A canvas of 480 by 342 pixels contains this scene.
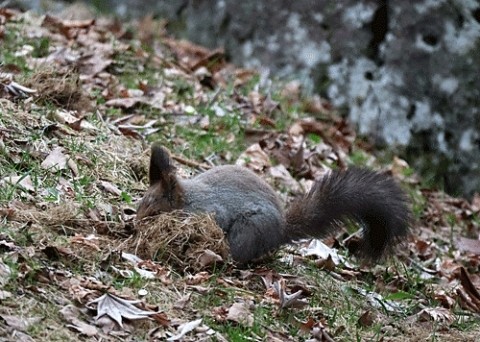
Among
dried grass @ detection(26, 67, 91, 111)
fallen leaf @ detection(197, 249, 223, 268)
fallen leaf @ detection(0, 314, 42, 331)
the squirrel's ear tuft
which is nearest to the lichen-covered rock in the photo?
dried grass @ detection(26, 67, 91, 111)

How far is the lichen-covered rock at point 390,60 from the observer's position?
8.03 m

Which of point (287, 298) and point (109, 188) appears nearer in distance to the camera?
point (287, 298)

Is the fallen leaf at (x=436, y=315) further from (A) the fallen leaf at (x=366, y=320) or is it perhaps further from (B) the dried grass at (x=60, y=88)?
(B) the dried grass at (x=60, y=88)

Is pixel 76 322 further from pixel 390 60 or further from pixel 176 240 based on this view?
pixel 390 60

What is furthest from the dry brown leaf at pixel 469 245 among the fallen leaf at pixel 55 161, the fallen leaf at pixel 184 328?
the fallen leaf at pixel 184 328

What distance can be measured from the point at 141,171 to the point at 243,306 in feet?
5.37

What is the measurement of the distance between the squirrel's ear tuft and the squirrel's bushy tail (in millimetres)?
724

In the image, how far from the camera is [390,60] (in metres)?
8.19

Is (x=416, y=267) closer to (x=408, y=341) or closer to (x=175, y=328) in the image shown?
(x=408, y=341)

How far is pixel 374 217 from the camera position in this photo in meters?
5.21

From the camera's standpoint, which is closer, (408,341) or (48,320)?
(48,320)

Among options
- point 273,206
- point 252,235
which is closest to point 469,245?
point 273,206

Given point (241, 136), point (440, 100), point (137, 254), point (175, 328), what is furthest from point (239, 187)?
point (440, 100)

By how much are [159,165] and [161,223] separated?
1.07 ft
